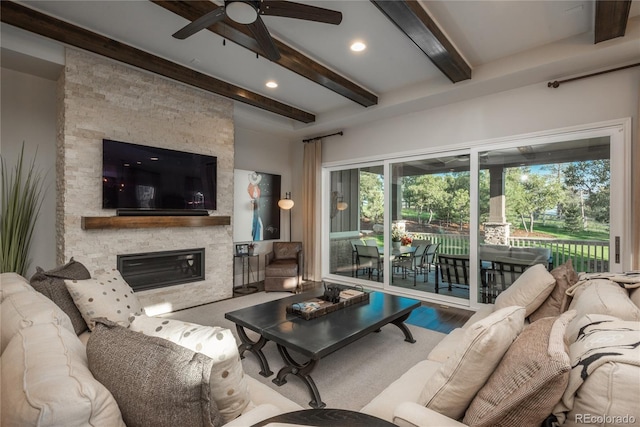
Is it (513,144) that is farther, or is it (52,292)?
(513,144)

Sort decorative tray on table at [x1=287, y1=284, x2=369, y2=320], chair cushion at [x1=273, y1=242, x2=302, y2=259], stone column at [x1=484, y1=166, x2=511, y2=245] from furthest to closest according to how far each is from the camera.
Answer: chair cushion at [x1=273, y1=242, x2=302, y2=259] → stone column at [x1=484, y1=166, x2=511, y2=245] → decorative tray on table at [x1=287, y1=284, x2=369, y2=320]

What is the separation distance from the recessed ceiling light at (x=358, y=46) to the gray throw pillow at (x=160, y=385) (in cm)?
315

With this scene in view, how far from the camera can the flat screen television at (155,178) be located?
3432mm

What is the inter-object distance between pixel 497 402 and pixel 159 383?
3.44ft

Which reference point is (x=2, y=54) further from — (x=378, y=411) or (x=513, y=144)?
(x=513, y=144)

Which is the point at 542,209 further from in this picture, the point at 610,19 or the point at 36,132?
the point at 36,132

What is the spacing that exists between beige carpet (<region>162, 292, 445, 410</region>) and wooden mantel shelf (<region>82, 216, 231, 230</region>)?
1.36 metres

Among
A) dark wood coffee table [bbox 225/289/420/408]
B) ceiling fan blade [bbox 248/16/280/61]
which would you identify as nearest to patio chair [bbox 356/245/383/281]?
dark wood coffee table [bbox 225/289/420/408]

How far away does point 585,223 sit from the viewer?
11.0 ft

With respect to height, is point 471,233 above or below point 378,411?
above

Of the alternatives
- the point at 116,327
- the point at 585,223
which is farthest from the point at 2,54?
the point at 585,223

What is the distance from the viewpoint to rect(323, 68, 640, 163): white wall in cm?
313

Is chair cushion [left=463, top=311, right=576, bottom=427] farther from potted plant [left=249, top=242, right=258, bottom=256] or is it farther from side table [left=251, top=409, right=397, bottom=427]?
potted plant [left=249, top=242, right=258, bottom=256]
